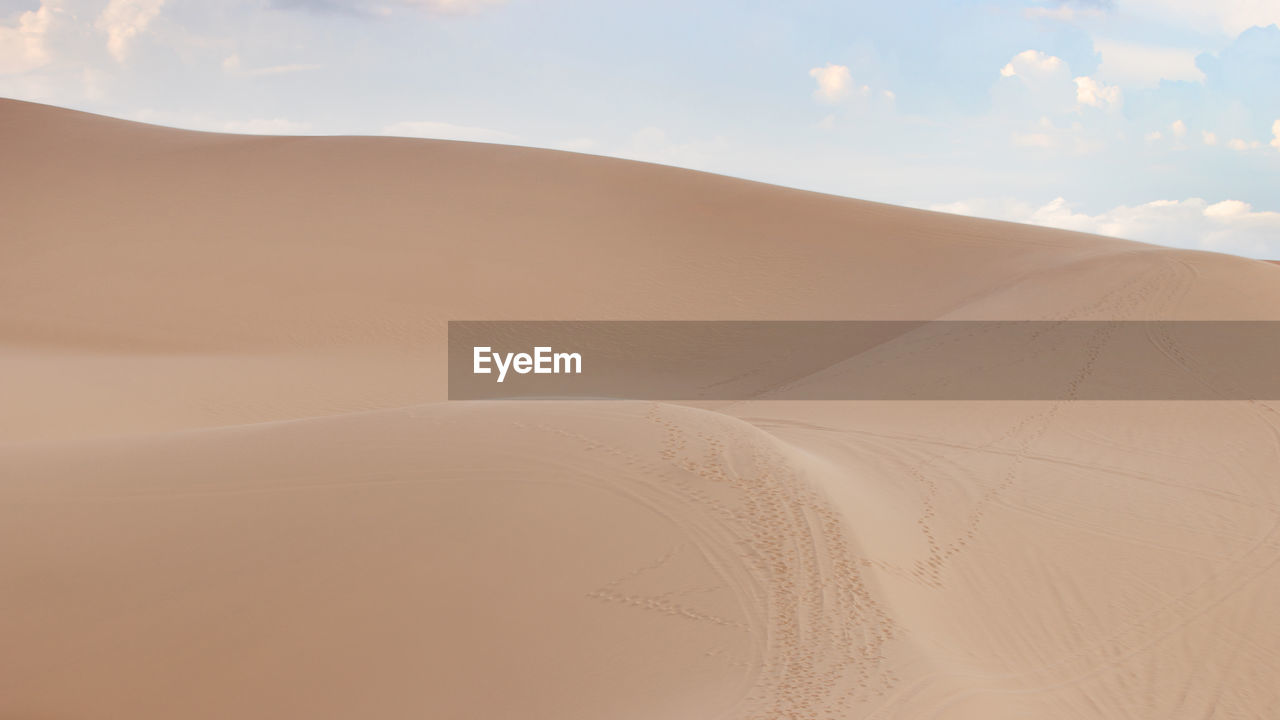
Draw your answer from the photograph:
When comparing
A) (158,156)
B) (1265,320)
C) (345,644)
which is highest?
(158,156)

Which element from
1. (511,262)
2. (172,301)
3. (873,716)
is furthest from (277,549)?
(511,262)

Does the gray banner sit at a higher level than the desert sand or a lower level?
higher

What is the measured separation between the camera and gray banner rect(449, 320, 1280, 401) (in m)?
15.5

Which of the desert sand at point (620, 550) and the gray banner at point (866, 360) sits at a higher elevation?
the gray banner at point (866, 360)

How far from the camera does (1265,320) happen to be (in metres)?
17.1

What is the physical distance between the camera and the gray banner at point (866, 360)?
15.5 metres

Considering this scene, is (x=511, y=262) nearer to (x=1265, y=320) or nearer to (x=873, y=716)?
(x=1265, y=320)

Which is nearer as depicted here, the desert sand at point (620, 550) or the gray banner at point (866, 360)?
the desert sand at point (620, 550)

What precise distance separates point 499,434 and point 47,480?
3575 mm

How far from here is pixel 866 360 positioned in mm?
18719

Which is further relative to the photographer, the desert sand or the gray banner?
the gray banner

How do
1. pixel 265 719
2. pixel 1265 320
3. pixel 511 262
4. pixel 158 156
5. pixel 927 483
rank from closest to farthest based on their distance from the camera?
pixel 265 719 → pixel 927 483 → pixel 1265 320 → pixel 511 262 → pixel 158 156

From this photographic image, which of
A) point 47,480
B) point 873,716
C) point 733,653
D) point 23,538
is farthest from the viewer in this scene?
point 47,480

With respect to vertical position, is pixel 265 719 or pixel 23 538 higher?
pixel 23 538
